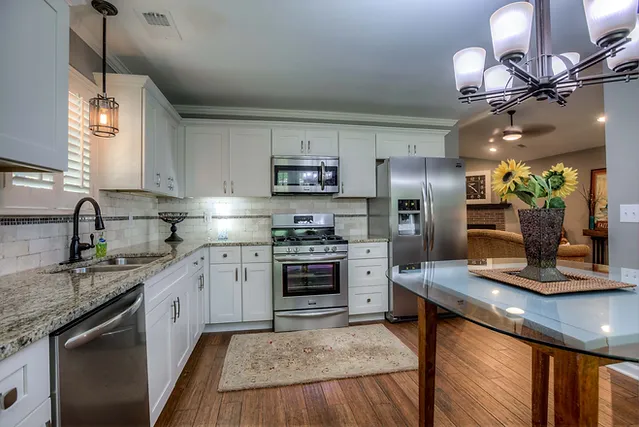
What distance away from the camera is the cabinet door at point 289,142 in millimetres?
3451

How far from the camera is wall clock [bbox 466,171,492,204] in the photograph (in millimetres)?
7434

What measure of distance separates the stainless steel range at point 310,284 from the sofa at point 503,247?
237 centimetres

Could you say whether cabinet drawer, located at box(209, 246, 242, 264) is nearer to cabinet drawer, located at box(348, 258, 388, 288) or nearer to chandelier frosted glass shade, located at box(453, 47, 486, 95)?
cabinet drawer, located at box(348, 258, 388, 288)

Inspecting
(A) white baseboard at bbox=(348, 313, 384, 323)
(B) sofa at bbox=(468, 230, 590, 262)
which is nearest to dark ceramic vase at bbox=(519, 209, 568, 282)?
(A) white baseboard at bbox=(348, 313, 384, 323)

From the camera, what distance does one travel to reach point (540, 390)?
61.1 inches

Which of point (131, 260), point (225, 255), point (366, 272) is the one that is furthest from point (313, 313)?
point (131, 260)

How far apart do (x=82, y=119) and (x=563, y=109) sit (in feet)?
17.3

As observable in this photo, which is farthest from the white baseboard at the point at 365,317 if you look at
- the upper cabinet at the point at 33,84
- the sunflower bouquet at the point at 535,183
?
the upper cabinet at the point at 33,84

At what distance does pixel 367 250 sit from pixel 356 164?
3.51 feet

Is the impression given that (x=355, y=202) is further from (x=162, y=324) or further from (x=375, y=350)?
(x=162, y=324)

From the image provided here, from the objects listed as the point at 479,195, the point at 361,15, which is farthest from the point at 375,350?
the point at 479,195

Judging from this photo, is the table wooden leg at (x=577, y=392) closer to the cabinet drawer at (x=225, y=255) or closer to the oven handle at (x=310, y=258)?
the oven handle at (x=310, y=258)

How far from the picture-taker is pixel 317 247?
10.2ft

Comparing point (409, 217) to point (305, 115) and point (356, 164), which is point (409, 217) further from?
point (305, 115)
